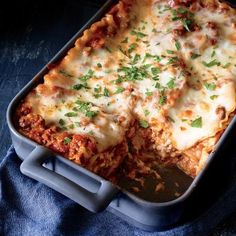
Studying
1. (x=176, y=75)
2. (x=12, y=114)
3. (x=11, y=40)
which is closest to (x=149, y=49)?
(x=176, y=75)

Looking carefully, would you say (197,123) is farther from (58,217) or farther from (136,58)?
(58,217)

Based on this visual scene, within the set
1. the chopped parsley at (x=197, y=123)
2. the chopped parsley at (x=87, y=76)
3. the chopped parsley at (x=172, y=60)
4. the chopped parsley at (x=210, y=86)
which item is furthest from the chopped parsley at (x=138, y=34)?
the chopped parsley at (x=197, y=123)

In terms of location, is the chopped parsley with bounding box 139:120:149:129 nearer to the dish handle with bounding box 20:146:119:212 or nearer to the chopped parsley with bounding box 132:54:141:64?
the chopped parsley with bounding box 132:54:141:64

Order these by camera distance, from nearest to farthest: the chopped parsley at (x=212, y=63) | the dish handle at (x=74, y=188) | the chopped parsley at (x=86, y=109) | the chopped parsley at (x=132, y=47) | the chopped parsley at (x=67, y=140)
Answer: the dish handle at (x=74, y=188) < the chopped parsley at (x=67, y=140) < the chopped parsley at (x=86, y=109) < the chopped parsley at (x=212, y=63) < the chopped parsley at (x=132, y=47)

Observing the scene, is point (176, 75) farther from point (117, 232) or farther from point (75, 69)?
point (117, 232)

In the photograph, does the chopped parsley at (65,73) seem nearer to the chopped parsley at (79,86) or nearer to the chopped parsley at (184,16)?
the chopped parsley at (79,86)

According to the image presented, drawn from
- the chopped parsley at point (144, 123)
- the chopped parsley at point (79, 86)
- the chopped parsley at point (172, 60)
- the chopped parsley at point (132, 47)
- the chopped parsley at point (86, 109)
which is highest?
the chopped parsley at point (172, 60)

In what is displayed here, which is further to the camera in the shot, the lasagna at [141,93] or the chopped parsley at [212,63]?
the chopped parsley at [212,63]
